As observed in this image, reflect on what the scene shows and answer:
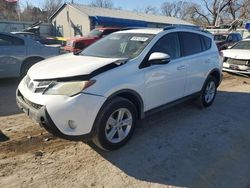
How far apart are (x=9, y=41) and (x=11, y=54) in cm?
38

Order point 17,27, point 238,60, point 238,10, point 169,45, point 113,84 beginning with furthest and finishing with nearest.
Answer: point 238,10
point 17,27
point 238,60
point 169,45
point 113,84

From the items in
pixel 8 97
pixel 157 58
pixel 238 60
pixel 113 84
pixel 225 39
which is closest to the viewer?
pixel 113 84

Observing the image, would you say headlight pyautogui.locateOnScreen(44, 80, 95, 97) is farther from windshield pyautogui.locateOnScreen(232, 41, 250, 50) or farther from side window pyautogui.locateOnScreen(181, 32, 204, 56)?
windshield pyautogui.locateOnScreen(232, 41, 250, 50)

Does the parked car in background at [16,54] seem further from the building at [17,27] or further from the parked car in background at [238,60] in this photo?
the building at [17,27]

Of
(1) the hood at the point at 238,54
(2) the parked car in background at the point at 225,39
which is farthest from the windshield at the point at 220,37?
(1) the hood at the point at 238,54

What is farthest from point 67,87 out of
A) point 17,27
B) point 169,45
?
point 17,27

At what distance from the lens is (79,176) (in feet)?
11.0

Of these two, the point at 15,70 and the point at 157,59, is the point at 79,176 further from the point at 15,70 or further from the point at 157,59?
the point at 15,70

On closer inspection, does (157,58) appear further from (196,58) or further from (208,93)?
(208,93)

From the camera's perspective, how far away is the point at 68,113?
333 cm

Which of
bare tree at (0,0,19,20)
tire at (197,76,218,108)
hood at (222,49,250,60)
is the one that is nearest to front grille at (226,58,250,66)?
hood at (222,49,250,60)

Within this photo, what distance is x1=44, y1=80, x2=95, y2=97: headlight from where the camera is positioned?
134 inches

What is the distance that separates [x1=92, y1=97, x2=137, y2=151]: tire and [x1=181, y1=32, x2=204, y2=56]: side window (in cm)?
179

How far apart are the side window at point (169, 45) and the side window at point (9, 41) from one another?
476 cm
